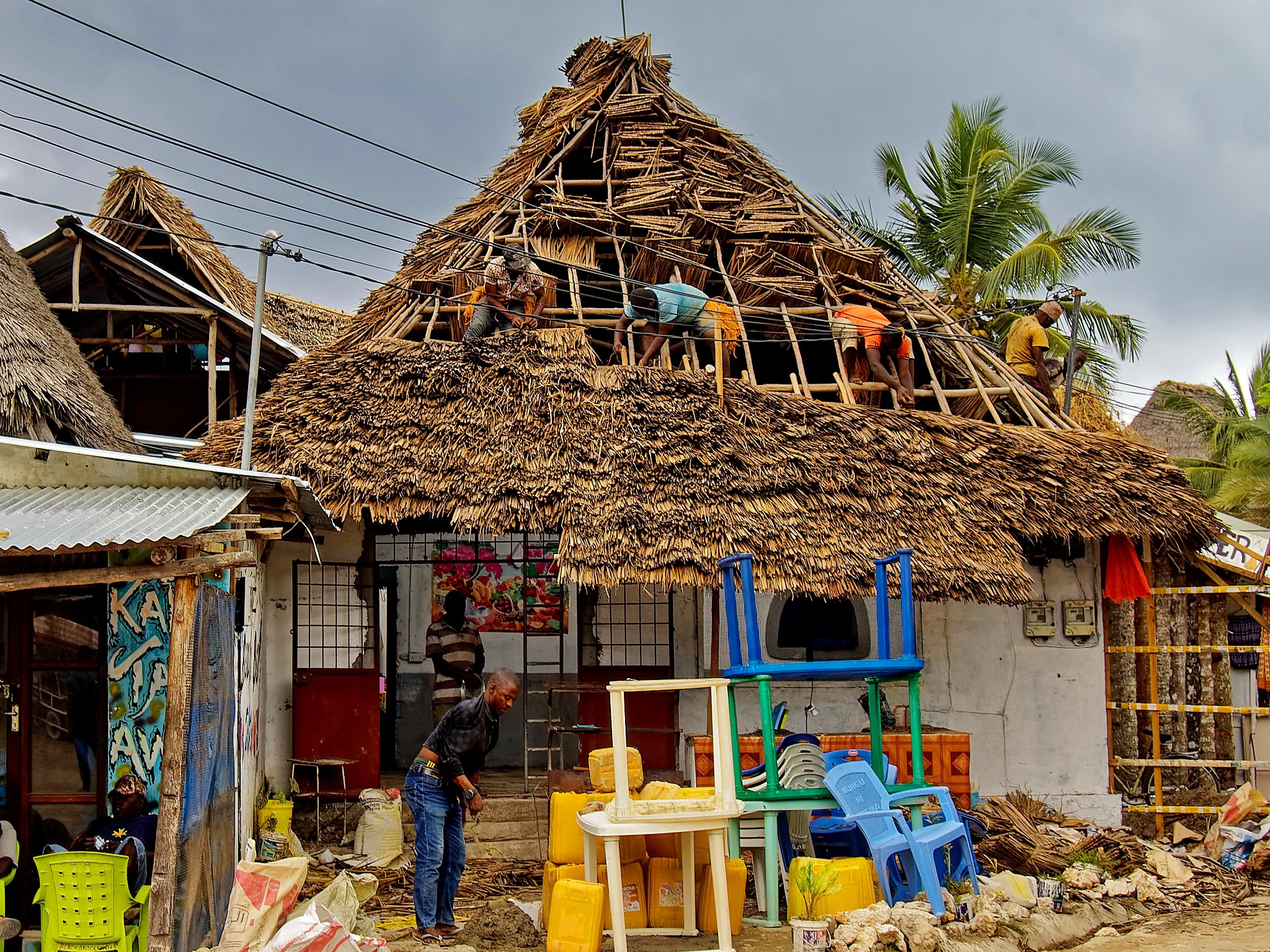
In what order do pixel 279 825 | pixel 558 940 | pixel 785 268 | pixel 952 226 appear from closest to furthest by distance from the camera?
pixel 558 940, pixel 279 825, pixel 785 268, pixel 952 226

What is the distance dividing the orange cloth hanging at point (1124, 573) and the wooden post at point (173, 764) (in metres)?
8.54

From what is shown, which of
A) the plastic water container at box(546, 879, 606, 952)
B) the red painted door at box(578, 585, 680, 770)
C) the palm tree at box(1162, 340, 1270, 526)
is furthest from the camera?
the palm tree at box(1162, 340, 1270, 526)


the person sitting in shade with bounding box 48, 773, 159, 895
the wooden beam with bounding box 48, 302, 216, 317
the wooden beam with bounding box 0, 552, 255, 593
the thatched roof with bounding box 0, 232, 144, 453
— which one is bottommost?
the person sitting in shade with bounding box 48, 773, 159, 895

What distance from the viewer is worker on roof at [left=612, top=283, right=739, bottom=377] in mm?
11602

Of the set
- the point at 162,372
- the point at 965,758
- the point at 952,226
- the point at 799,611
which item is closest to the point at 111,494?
the point at 799,611

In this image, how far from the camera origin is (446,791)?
7.34m

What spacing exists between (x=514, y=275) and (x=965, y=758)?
20.7ft

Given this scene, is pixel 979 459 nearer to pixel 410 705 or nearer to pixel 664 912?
pixel 664 912

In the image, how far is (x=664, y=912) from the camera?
7.31 metres

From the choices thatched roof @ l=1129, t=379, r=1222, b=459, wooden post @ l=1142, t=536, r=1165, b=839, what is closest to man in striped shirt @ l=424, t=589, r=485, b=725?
wooden post @ l=1142, t=536, r=1165, b=839

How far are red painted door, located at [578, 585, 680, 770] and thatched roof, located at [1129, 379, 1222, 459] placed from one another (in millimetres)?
22245

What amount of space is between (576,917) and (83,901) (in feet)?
8.87

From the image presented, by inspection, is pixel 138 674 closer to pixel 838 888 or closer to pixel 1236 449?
pixel 838 888

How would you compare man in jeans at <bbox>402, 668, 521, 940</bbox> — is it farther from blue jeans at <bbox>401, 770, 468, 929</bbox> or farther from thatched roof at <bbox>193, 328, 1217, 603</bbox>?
thatched roof at <bbox>193, 328, 1217, 603</bbox>
